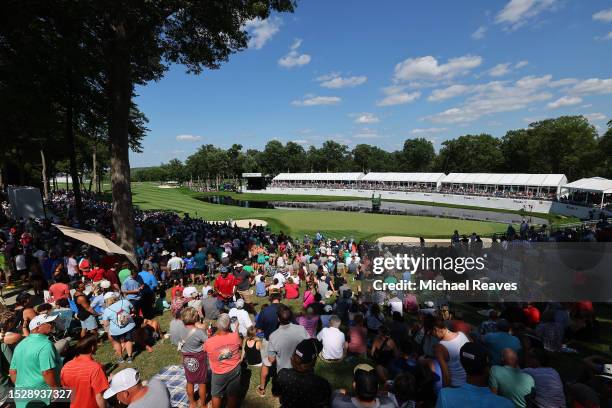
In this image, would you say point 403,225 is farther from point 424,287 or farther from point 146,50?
point 146,50

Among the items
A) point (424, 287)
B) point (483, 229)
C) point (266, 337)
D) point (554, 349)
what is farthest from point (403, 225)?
point (266, 337)

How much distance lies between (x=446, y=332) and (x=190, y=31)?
1424cm

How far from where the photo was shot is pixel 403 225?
113 ft

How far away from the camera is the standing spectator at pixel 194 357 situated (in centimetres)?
520

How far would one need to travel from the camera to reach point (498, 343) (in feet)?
18.9

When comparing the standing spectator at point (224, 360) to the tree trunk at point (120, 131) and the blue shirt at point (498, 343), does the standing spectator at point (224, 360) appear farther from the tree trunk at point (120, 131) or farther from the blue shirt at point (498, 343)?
the tree trunk at point (120, 131)

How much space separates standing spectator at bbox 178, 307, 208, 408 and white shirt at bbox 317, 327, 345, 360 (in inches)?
92.2

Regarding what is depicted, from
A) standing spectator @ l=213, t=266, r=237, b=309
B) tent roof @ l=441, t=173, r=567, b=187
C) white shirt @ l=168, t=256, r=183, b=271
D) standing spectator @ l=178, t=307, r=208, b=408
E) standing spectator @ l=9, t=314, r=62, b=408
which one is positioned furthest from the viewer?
tent roof @ l=441, t=173, r=567, b=187

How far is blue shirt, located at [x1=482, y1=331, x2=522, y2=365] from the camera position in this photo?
5660mm

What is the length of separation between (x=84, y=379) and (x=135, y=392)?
3.88 feet

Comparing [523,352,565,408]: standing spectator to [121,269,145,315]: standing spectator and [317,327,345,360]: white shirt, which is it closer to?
[317,327,345,360]: white shirt

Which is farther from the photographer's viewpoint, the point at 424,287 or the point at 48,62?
the point at 48,62

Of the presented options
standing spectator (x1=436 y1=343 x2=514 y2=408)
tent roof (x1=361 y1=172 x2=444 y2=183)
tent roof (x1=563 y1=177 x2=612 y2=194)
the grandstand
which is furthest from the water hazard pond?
standing spectator (x1=436 y1=343 x2=514 y2=408)

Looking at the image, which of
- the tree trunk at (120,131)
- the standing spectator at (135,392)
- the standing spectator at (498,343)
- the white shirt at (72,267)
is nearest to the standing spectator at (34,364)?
the standing spectator at (135,392)
